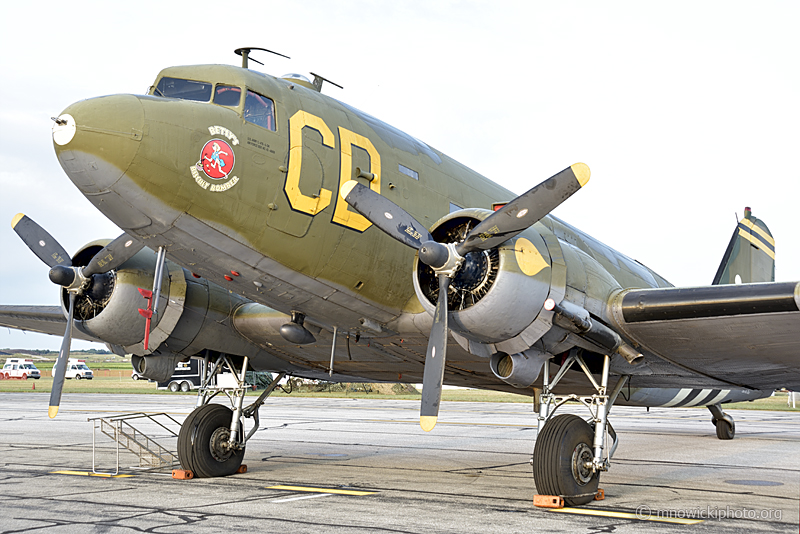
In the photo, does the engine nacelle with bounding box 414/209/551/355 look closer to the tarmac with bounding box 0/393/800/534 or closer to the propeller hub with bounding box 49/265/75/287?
the tarmac with bounding box 0/393/800/534

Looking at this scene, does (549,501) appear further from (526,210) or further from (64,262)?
(64,262)

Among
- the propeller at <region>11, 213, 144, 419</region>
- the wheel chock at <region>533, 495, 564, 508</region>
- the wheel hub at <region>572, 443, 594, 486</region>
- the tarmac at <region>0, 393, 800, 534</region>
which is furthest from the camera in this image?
the propeller at <region>11, 213, 144, 419</region>

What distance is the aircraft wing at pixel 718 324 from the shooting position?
8.41 m

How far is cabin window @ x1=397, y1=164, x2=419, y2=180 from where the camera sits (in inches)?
→ 386

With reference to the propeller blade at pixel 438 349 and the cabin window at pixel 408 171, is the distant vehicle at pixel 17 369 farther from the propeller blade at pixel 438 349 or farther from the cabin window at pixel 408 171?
the propeller blade at pixel 438 349

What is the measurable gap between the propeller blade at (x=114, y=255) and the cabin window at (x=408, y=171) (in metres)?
4.02

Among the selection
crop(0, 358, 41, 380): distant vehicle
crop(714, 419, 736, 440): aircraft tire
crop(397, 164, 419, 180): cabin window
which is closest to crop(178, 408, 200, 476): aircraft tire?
crop(397, 164, 419, 180): cabin window

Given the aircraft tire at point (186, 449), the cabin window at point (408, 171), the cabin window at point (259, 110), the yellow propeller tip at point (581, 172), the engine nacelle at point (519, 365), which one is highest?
the cabin window at point (259, 110)

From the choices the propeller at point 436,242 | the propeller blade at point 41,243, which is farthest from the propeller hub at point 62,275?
the propeller at point 436,242

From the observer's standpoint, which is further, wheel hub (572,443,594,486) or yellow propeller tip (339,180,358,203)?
wheel hub (572,443,594,486)

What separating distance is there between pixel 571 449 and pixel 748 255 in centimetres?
986

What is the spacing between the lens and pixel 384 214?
8.33 m

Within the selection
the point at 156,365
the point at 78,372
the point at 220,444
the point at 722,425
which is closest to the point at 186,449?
the point at 220,444

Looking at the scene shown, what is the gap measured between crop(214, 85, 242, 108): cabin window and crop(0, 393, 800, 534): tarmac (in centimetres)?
482
